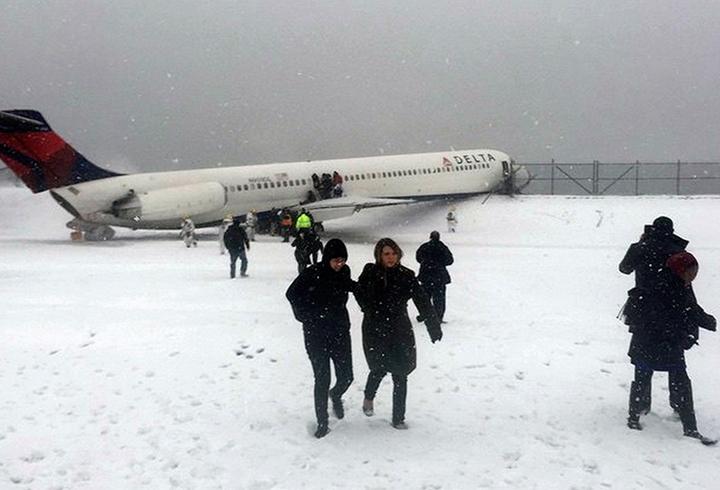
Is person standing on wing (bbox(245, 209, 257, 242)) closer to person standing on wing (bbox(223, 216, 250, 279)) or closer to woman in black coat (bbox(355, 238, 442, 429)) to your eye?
person standing on wing (bbox(223, 216, 250, 279))

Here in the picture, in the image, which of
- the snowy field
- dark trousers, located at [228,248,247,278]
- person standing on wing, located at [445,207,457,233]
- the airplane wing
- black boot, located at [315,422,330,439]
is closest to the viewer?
the snowy field

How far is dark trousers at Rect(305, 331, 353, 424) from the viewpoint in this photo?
6820mm

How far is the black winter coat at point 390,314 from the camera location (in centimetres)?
682

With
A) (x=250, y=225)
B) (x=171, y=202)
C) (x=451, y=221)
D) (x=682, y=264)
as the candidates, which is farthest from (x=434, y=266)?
(x=451, y=221)

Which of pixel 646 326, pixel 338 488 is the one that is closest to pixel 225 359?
pixel 338 488

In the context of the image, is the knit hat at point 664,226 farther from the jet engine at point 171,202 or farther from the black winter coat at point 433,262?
the jet engine at point 171,202

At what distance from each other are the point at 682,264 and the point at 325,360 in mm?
3483

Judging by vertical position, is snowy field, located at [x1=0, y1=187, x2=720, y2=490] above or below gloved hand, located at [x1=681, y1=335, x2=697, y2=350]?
below

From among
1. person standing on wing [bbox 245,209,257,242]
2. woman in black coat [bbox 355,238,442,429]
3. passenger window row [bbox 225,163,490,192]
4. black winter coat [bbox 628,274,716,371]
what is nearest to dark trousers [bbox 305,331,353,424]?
woman in black coat [bbox 355,238,442,429]

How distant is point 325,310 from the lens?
22.2 ft

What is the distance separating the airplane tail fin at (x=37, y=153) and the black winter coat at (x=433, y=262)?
19742 millimetres

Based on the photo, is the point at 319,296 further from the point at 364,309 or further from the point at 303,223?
the point at 303,223

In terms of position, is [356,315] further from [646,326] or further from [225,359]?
[646,326]

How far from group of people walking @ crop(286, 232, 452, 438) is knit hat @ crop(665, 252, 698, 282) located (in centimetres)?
228
